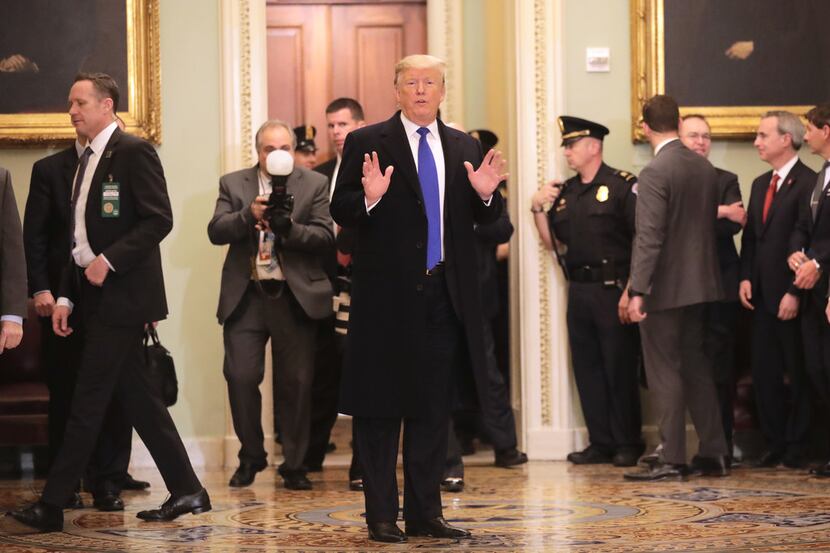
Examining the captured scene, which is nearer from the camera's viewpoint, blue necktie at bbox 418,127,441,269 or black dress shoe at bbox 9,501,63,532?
blue necktie at bbox 418,127,441,269

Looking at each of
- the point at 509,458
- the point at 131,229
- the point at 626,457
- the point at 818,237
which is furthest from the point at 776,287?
the point at 131,229

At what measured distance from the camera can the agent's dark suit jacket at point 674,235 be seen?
6.50 m

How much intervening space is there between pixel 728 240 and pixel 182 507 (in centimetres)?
356

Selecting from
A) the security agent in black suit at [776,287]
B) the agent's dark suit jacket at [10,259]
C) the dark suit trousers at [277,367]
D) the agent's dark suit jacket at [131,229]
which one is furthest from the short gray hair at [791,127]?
the agent's dark suit jacket at [10,259]

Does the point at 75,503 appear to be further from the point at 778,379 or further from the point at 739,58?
the point at 739,58

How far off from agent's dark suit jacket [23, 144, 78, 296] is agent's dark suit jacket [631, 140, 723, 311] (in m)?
2.66

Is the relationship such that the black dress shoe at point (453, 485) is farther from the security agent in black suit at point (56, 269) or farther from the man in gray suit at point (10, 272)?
the man in gray suit at point (10, 272)

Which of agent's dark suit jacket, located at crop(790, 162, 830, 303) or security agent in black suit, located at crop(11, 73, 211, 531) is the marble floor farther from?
agent's dark suit jacket, located at crop(790, 162, 830, 303)

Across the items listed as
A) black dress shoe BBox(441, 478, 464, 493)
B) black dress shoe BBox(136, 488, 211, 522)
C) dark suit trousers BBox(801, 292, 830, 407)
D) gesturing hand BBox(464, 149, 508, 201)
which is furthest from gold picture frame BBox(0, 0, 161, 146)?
dark suit trousers BBox(801, 292, 830, 407)

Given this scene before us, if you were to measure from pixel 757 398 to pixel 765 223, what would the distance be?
36.7 inches

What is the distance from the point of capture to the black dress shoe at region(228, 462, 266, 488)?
6.50m

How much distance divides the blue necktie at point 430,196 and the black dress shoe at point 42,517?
1671mm

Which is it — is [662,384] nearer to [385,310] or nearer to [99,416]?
[385,310]

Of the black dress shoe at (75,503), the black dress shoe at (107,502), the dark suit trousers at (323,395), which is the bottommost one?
the black dress shoe at (75,503)
